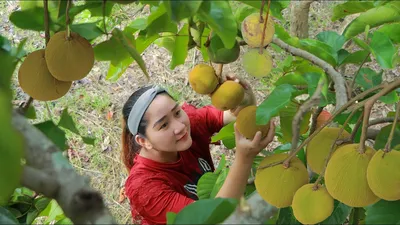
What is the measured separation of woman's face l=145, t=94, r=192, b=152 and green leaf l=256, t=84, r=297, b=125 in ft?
2.48

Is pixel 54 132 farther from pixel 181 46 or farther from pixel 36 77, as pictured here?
pixel 181 46

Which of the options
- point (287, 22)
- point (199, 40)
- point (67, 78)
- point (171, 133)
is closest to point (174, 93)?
point (287, 22)

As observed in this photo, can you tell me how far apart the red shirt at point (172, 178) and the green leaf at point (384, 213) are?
81 cm

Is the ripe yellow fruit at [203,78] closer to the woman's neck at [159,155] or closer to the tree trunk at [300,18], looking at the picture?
the woman's neck at [159,155]

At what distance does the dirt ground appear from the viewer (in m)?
2.65

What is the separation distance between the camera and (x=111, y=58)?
0.82 metres

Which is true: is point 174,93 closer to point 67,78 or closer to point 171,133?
point 171,133

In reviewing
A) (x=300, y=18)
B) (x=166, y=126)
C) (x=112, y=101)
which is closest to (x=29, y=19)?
(x=166, y=126)

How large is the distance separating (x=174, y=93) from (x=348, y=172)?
2.23 m

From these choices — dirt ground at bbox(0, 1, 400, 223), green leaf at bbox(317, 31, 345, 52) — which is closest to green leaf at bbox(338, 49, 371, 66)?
green leaf at bbox(317, 31, 345, 52)

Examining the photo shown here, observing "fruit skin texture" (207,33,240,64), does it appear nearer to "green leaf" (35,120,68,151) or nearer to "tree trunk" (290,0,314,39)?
"green leaf" (35,120,68,151)

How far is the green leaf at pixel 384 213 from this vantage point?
75cm

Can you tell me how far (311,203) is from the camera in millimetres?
734

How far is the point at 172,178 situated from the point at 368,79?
82 centimetres
